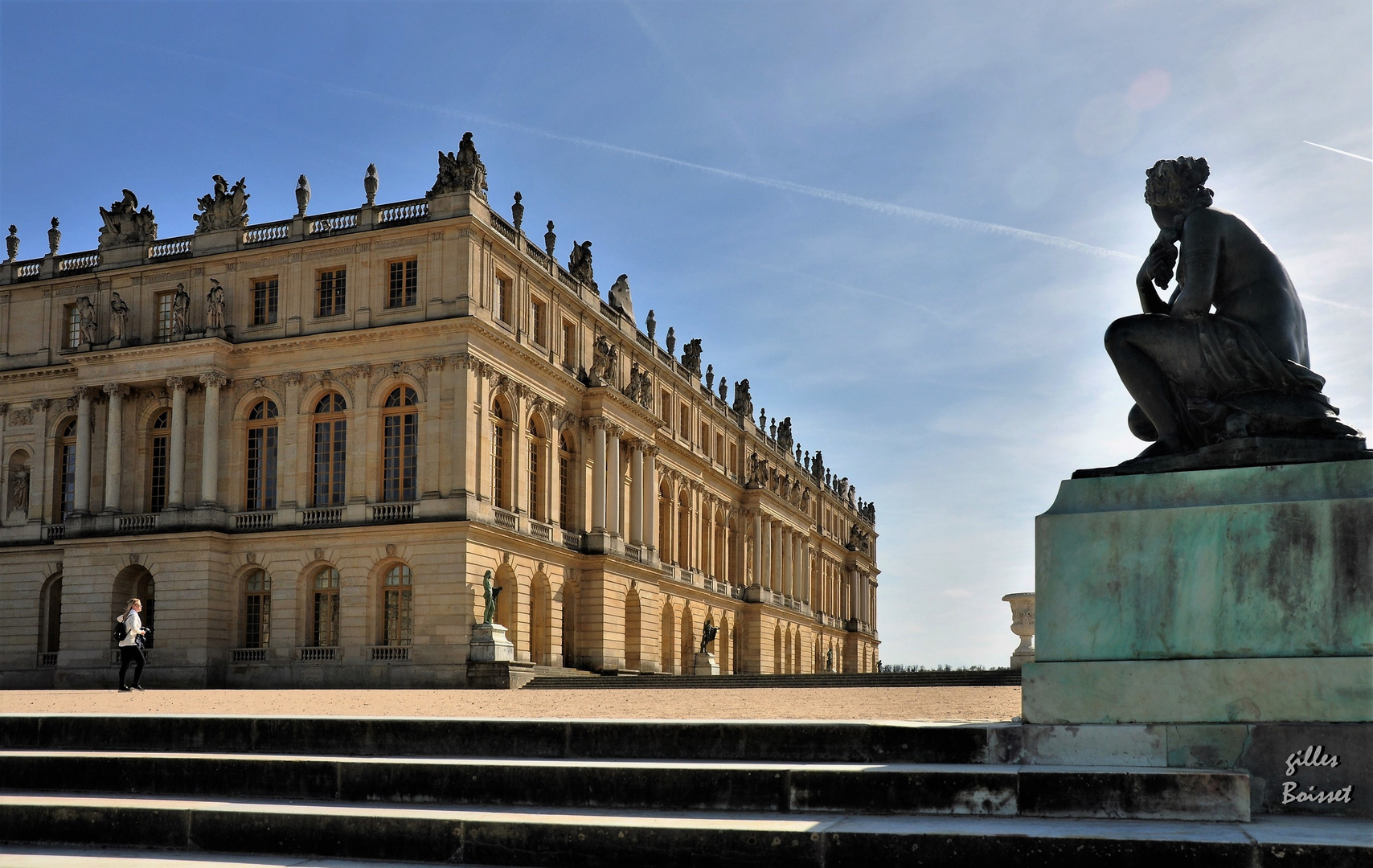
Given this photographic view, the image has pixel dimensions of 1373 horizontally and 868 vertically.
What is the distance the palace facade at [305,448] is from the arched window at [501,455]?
Answer: 3.6 inches

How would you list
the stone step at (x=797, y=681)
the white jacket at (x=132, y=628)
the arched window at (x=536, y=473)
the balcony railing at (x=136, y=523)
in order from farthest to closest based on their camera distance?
the arched window at (x=536, y=473)
the balcony railing at (x=136, y=523)
the stone step at (x=797, y=681)
the white jacket at (x=132, y=628)

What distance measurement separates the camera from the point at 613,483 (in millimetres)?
52188

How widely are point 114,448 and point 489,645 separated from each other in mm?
17169

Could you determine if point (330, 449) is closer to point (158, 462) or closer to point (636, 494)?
point (158, 462)

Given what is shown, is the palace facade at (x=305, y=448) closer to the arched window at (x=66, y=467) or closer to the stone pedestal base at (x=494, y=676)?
the arched window at (x=66, y=467)

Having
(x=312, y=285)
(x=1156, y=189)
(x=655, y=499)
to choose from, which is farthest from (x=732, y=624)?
(x=1156, y=189)

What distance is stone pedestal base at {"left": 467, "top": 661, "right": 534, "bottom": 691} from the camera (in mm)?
37344

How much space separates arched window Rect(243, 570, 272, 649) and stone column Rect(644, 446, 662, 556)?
18385mm

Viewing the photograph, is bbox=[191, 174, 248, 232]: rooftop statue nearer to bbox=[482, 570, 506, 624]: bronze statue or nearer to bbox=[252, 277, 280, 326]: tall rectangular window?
bbox=[252, 277, 280, 326]: tall rectangular window

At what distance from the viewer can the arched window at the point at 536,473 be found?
47.1m

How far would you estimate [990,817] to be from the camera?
6.43 metres

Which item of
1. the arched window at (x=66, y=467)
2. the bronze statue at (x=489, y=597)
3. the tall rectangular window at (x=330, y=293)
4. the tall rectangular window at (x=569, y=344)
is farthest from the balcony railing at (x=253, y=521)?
the tall rectangular window at (x=569, y=344)

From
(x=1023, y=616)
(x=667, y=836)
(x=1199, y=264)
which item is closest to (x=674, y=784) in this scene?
(x=667, y=836)

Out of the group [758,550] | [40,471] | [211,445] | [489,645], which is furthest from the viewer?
[758,550]
